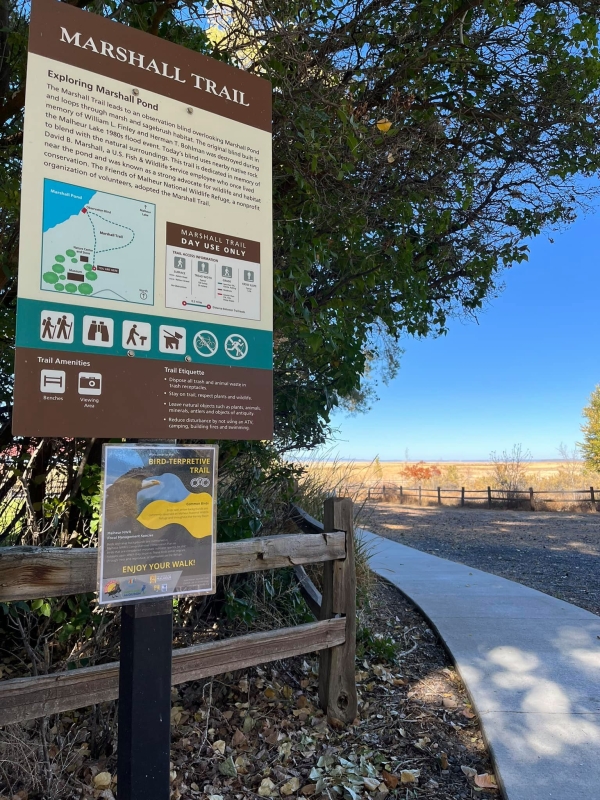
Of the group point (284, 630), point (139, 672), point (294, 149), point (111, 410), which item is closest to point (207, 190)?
point (111, 410)

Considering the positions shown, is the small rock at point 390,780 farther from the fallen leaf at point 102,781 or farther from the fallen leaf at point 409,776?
the fallen leaf at point 102,781

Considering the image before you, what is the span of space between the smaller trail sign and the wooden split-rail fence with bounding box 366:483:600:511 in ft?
56.2

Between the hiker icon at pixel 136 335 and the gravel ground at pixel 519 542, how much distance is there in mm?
6461

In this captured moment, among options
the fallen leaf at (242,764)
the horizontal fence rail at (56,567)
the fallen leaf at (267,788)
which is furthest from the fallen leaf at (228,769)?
the horizontal fence rail at (56,567)

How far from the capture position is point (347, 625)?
3.75m

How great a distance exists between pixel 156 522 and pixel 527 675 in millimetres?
3578

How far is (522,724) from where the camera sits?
355 centimetres

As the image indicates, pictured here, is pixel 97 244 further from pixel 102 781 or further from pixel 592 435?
pixel 592 435

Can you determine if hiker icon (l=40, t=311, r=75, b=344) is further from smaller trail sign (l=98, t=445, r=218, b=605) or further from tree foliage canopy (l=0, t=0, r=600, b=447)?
tree foliage canopy (l=0, t=0, r=600, b=447)

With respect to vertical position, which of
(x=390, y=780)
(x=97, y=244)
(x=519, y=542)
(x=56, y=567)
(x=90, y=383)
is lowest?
(x=519, y=542)

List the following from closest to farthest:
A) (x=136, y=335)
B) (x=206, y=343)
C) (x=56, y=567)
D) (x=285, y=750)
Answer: (x=136, y=335) → (x=206, y=343) → (x=56, y=567) → (x=285, y=750)

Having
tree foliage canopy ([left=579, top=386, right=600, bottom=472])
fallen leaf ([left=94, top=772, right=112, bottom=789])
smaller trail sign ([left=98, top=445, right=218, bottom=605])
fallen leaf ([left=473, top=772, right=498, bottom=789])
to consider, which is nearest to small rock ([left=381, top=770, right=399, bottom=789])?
fallen leaf ([left=473, top=772, right=498, bottom=789])

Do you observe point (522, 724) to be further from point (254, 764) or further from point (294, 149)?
point (294, 149)

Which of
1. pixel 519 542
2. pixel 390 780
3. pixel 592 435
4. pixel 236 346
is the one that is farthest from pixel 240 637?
pixel 592 435
